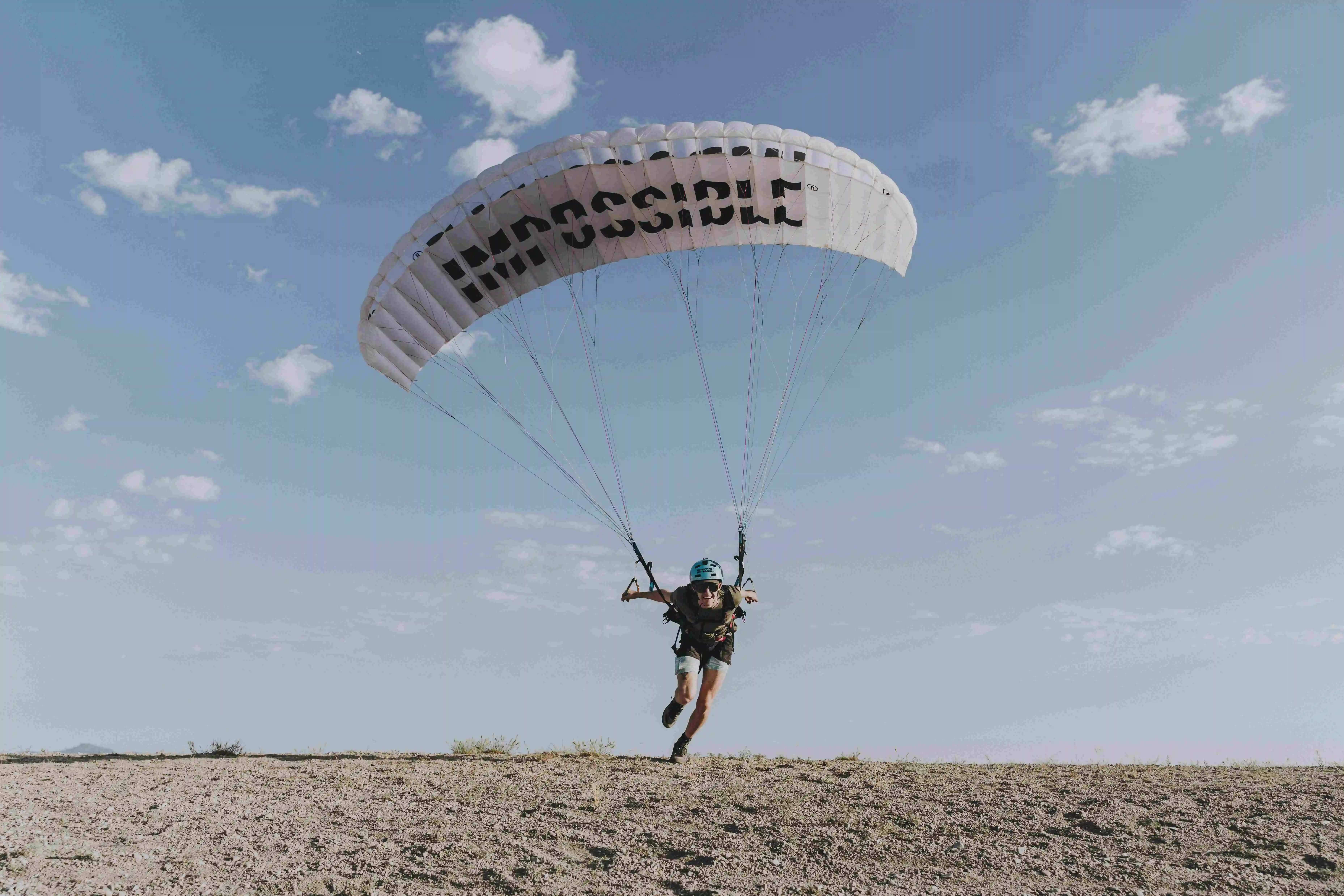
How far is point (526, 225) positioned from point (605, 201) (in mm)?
1365

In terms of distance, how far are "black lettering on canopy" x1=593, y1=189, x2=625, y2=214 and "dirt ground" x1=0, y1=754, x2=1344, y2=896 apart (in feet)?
27.7

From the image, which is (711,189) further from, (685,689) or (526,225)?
(685,689)

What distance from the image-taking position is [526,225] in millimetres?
14031

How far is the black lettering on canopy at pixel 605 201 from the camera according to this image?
44.9 ft

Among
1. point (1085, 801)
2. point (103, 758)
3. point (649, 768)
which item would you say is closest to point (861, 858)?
point (1085, 801)

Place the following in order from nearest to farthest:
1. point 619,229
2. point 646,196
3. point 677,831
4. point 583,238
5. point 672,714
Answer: point 677,831 → point 672,714 → point 646,196 → point 619,229 → point 583,238

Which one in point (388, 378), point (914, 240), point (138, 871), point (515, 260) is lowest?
point (138, 871)

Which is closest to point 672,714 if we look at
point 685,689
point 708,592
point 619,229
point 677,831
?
point 685,689

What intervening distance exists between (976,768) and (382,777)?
7.27 meters

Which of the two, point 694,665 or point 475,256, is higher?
point 475,256

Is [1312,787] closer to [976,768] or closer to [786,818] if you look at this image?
[976,768]

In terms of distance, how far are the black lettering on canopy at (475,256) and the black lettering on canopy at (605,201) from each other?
6.44 ft

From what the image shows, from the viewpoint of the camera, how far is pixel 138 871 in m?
6.88

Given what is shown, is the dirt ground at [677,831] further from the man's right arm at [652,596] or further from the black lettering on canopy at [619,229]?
the black lettering on canopy at [619,229]
